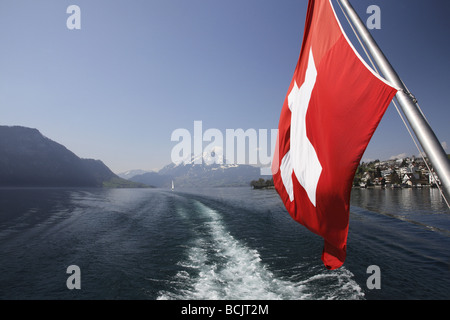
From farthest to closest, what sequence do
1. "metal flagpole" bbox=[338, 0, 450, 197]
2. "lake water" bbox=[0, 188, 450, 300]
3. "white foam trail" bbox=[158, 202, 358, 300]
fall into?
"lake water" bbox=[0, 188, 450, 300]
"white foam trail" bbox=[158, 202, 358, 300]
"metal flagpole" bbox=[338, 0, 450, 197]

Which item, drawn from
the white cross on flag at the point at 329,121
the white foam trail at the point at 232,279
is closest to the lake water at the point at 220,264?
the white foam trail at the point at 232,279

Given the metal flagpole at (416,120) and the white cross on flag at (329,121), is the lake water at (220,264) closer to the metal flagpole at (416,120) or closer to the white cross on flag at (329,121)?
the white cross on flag at (329,121)

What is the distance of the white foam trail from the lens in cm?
809

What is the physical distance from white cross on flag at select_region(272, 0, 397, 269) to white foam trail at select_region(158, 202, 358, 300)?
5.21 metres

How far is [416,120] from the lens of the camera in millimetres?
2104

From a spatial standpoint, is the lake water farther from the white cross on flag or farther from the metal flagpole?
the metal flagpole

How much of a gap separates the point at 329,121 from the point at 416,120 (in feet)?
4.28

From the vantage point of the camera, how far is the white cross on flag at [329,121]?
2748 millimetres

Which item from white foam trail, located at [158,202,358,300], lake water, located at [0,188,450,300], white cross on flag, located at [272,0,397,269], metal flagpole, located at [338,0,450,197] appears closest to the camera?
metal flagpole, located at [338,0,450,197]

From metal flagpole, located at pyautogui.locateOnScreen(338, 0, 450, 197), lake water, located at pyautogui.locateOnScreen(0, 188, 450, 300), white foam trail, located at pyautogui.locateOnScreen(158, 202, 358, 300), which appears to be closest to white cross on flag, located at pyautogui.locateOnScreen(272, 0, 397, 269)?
metal flagpole, located at pyautogui.locateOnScreen(338, 0, 450, 197)

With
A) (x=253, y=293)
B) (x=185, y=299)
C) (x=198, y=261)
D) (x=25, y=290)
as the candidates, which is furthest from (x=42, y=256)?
(x=253, y=293)

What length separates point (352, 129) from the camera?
2.92m

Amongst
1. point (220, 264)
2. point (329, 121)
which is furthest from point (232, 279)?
point (329, 121)

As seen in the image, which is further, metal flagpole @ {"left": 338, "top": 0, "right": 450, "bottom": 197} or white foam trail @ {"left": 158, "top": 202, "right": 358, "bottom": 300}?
white foam trail @ {"left": 158, "top": 202, "right": 358, "bottom": 300}
